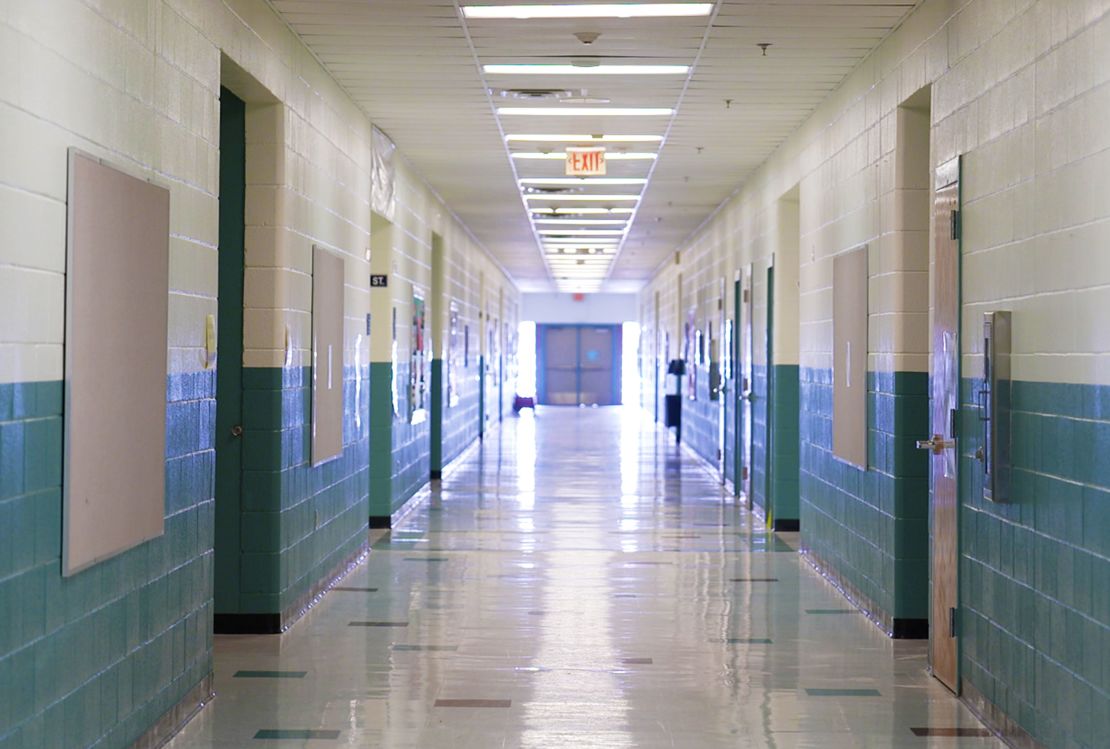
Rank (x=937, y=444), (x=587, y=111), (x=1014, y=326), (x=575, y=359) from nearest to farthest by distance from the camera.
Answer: (x=1014, y=326) → (x=937, y=444) → (x=587, y=111) → (x=575, y=359)

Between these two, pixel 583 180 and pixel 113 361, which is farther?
pixel 583 180

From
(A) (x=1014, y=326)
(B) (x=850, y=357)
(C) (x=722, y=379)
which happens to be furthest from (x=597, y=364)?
(A) (x=1014, y=326)

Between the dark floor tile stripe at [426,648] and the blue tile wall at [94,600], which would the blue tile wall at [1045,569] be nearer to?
the dark floor tile stripe at [426,648]

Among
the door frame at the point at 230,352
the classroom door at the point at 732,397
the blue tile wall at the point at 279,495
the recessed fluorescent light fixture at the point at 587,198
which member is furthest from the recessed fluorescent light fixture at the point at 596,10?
the recessed fluorescent light fixture at the point at 587,198

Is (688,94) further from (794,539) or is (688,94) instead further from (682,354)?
(682,354)

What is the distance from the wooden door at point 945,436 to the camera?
564 cm

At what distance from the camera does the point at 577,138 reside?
10.3m

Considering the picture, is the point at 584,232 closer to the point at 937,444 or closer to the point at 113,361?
the point at 937,444

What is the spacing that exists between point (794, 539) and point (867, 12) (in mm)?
4884

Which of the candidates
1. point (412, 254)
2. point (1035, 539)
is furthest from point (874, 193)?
point (412, 254)

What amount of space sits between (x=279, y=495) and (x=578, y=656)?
170 centimetres

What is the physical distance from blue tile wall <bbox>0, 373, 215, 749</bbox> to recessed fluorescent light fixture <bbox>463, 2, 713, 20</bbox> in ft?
7.22

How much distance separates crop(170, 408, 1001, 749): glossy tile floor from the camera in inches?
198

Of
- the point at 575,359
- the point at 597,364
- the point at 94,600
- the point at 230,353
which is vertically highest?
the point at 575,359
